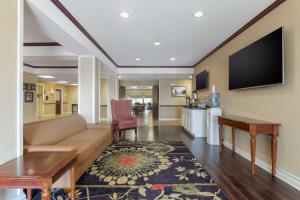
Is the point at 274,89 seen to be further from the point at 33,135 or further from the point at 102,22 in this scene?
the point at 33,135

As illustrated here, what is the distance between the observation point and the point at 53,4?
2635 millimetres

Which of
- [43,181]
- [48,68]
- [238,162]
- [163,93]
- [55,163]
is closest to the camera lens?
[43,181]

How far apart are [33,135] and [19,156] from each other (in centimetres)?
73

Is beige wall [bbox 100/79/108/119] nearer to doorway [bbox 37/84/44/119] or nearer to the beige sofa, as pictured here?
doorway [bbox 37/84/44/119]

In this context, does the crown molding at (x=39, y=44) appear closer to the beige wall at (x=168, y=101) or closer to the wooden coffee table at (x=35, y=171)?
the wooden coffee table at (x=35, y=171)

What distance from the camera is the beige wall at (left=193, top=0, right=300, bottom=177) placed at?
2361 mm

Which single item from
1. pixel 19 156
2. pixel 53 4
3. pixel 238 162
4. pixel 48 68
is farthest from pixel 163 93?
pixel 19 156

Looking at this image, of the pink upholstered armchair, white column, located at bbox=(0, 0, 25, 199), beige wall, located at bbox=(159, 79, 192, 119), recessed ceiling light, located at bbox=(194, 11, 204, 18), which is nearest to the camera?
white column, located at bbox=(0, 0, 25, 199)

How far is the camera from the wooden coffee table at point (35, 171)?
139 cm

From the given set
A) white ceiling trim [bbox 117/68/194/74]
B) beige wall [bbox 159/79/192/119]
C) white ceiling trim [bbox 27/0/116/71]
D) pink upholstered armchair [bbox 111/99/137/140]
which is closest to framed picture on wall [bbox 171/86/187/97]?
beige wall [bbox 159/79/192/119]

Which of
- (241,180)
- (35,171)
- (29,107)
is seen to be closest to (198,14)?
(241,180)

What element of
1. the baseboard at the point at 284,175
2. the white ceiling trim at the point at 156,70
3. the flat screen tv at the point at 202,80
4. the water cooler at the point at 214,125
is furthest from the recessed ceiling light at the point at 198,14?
the white ceiling trim at the point at 156,70

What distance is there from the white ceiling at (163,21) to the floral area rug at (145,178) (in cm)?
253

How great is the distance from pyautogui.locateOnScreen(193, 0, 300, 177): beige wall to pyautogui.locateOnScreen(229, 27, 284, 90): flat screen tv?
0.11 m
